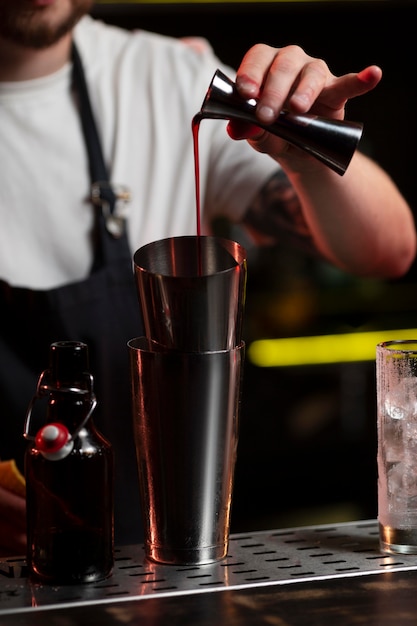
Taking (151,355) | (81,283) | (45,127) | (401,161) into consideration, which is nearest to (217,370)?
(151,355)

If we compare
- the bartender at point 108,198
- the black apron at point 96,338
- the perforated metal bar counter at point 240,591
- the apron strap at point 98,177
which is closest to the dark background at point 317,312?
the bartender at point 108,198

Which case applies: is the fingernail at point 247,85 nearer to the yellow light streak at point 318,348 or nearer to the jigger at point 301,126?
the jigger at point 301,126

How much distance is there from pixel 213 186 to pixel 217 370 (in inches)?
39.9

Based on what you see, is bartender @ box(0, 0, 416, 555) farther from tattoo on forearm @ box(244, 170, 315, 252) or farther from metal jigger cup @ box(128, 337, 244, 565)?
metal jigger cup @ box(128, 337, 244, 565)

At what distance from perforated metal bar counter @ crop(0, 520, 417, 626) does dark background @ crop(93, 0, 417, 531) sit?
5.60ft

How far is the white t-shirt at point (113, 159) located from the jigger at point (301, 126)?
0.83m

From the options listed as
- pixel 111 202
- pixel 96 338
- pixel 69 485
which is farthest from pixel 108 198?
pixel 69 485

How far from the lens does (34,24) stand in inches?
69.1

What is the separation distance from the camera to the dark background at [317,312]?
2.79 metres

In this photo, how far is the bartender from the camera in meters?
1.71

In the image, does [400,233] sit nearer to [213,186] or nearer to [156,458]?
[213,186]

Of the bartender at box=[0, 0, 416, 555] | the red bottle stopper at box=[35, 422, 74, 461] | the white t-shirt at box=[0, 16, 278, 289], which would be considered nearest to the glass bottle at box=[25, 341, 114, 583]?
the red bottle stopper at box=[35, 422, 74, 461]

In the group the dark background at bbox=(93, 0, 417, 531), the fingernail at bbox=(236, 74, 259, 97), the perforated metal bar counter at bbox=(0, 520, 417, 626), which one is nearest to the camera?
the perforated metal bar counter at bbox=(0, 520, 417, 626)

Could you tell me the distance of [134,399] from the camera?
40.8 inches
